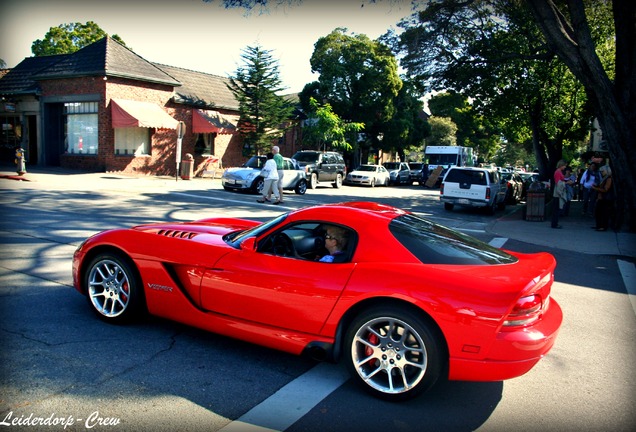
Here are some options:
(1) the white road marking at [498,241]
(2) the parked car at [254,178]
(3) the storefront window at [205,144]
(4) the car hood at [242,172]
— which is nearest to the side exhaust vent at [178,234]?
(1) the white road marking at [498,241]

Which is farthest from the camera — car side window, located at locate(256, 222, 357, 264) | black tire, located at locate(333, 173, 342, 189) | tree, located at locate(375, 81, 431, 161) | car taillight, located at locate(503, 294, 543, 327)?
tree, located at locate(375, 81, 431, 161)

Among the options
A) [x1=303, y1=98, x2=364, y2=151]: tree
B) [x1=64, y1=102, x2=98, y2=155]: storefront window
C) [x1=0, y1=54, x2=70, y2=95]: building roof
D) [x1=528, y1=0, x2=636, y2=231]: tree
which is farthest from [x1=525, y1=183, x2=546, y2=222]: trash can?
[x1=0, y1=54, x2=70, y2=95]: building roof

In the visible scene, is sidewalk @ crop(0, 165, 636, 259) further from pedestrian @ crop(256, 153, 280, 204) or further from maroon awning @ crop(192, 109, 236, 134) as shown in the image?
maroon awning @ crop(192, 109, 236, 134)

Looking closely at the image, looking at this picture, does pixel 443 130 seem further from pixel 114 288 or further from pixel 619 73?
pixel 114 288

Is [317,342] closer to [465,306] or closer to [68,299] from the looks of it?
[465,306]

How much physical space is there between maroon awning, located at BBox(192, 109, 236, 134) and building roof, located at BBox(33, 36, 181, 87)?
3009 mm

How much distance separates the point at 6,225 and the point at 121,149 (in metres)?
Answer: 15.2

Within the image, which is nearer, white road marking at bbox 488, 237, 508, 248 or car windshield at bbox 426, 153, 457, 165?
white road marking at bbox 488, 237, 508, 248

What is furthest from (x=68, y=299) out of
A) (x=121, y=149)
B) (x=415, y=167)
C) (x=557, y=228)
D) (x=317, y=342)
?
(x=415, y=167)

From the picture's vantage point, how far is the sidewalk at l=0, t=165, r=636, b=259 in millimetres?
11492

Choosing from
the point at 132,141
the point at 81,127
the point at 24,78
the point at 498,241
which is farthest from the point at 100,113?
the point at 498,241

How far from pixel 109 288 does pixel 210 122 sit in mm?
24330

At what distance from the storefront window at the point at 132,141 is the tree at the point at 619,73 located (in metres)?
18.4

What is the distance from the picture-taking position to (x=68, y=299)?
16.9 ft
